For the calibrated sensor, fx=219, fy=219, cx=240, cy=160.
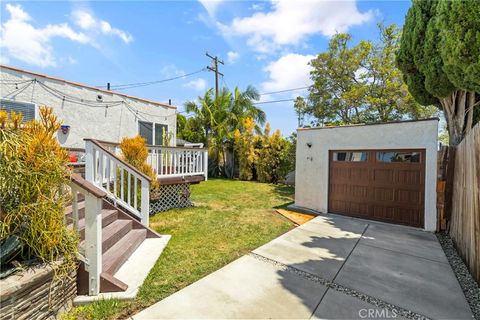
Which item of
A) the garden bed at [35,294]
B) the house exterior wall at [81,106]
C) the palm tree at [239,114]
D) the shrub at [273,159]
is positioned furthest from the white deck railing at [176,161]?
the palm tree at [239,114]

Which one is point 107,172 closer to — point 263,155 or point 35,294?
point 35,294

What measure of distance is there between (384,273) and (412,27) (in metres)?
6.65

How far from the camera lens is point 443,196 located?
5.89 meters

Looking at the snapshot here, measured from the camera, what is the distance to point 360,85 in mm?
13312

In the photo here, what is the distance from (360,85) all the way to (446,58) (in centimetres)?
1034

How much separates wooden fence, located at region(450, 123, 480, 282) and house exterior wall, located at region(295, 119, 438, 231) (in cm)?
150

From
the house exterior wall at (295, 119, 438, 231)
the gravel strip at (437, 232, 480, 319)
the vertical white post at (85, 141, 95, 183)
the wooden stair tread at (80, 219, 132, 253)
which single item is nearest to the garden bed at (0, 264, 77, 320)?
the wooden stair tread at (80, 219, 132, 253)

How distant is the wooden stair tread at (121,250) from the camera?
3180 mm

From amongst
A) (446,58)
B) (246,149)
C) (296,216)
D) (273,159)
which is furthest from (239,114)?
(446,58)

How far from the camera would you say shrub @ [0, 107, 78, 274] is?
2182 mm

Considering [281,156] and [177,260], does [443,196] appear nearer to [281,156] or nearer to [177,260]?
[177,260]

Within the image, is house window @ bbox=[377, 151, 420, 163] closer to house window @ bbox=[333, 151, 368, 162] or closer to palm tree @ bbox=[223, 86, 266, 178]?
house window @ bbox=[333, 151, 368, 162]

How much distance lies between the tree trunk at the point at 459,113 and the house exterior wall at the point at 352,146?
0.74m

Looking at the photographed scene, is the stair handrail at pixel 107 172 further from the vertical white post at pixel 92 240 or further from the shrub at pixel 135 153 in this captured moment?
the vertical white post at pixel 92 240
